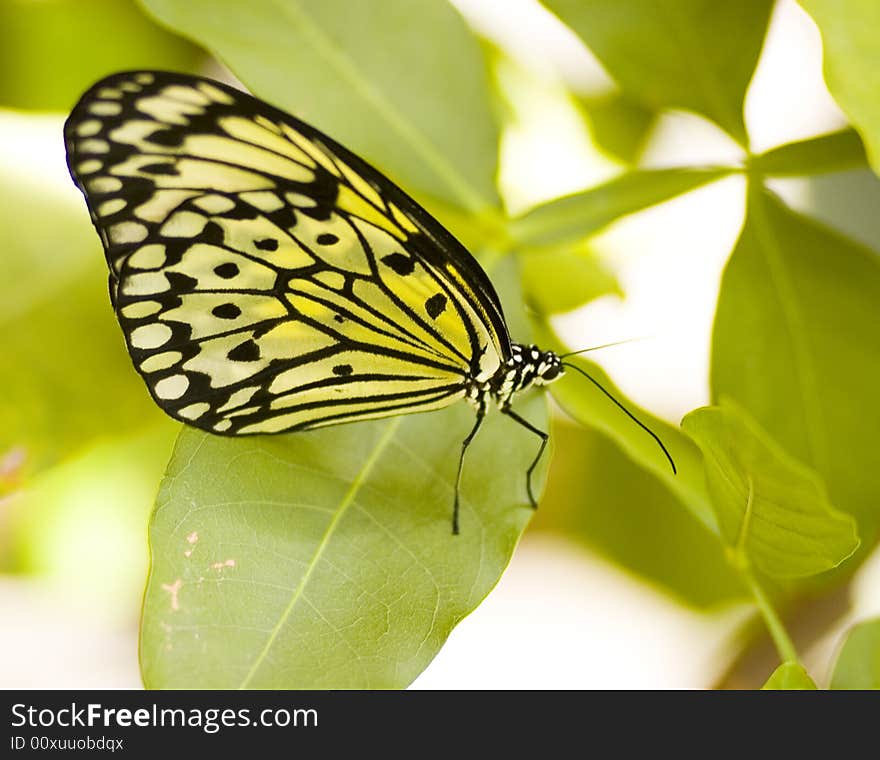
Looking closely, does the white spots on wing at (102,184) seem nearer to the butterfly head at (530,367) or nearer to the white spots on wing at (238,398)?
the white spots on wing at (238,398)

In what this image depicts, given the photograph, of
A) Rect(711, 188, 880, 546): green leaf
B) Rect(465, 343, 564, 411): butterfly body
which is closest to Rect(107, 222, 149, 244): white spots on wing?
Rect(465, 343, 564, 411): butterfly body

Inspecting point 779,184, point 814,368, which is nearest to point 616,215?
point 814,368

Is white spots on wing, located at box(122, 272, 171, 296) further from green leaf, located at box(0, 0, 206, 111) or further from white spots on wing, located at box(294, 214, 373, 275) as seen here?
green leaf, located at box(0, 0, 206, 111)

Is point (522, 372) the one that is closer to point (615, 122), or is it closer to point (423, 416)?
point (423, 416)

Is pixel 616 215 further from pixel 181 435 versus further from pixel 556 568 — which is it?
pixel 556 568

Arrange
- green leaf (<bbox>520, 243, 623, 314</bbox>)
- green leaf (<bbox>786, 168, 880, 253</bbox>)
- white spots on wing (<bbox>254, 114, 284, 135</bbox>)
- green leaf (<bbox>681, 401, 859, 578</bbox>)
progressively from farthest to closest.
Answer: green leaf (<bbox>786, 168, 880, 253</bbox>) → green leaf (<bbox>520, 243, 623, 314</bbox>) → white spots on wing (<bbox>254, 114, 284, 135</bbox>) → green leaf (<bbox>681, 401, 859, 578</bbox>)

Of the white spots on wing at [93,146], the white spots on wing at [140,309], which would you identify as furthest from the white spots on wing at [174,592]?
the white spots on wing at [93,146]

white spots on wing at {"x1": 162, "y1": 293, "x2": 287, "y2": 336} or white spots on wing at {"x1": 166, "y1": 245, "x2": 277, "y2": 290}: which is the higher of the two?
white spots on wing at {"x1": 166, "y1": 245, "x2": 277, "y2": 290}

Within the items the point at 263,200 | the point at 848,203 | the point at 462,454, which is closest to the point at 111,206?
the point at 263,200
